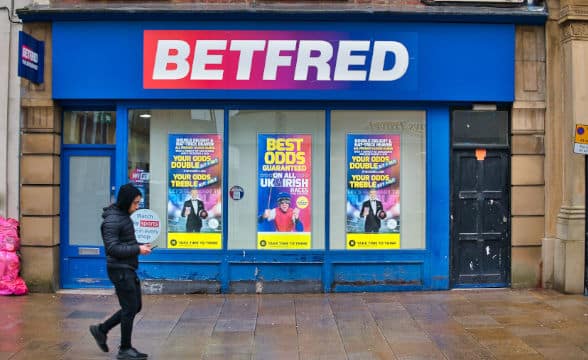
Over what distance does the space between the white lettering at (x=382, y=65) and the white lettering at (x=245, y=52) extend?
71.5 inches

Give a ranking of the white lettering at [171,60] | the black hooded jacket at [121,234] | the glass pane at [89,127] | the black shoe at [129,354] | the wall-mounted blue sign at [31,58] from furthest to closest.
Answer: the glass pane at [89,127] < the white lettering at [171,60] < the wall-mounted blue sign at [31,58] < the black shoe at [129,354] < the black hooded jacket at [121,234]

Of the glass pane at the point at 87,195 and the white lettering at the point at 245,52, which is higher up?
the white lettering at the point at 245,52

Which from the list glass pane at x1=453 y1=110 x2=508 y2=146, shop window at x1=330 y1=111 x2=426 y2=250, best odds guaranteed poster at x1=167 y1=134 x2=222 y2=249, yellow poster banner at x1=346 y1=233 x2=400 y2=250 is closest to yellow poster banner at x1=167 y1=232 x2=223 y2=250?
best odds guaranteed poster at x1=167 y1=134 x2=222 y2=249

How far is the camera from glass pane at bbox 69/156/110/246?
410 inches

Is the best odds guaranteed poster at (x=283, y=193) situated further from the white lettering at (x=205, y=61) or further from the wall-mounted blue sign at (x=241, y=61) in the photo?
the white lettering at (x=205, y=61)

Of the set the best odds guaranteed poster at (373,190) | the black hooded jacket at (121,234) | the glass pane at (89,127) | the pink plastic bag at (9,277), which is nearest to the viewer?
the black hooded jacket at (121,234)

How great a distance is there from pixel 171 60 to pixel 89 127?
6.15ft

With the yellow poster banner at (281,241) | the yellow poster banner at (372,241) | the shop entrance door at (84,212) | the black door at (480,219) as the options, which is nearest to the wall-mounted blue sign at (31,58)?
the shop entrance door at (84,212)

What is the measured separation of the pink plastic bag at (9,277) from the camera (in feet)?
32.0

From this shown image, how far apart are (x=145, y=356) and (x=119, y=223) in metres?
1.46

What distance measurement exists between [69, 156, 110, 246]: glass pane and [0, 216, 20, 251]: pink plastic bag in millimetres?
839

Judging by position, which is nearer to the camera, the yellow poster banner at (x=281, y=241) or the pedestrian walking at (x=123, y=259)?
the pedestrian walking at (x=123, y=259)

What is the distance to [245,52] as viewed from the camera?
32.7 feet

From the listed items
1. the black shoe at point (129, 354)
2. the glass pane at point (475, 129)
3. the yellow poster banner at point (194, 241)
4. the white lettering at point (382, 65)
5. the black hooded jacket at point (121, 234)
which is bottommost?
the black shoe at point (129, 354)
